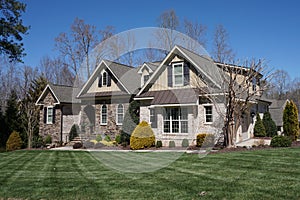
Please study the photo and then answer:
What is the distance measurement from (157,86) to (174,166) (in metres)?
10.7

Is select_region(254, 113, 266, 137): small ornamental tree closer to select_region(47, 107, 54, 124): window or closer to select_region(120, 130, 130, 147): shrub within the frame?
select_region(120, 130, 130, 147): shrub

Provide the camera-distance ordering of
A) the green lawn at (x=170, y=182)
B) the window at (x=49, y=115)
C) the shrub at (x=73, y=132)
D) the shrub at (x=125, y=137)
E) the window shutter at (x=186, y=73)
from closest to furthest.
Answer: the green lawn at (x=170, y=182)
the window shutter at (x=186, y=73)
the shrub at (x=125, y=137)
the shrub at (x=73, y=132)
the window at (x=49, y=115)

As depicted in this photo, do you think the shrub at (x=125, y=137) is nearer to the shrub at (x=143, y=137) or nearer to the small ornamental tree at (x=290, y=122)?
the shrub at (x=143, y=137)

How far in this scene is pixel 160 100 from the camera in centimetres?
1964

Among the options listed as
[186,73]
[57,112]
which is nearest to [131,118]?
[186,73]

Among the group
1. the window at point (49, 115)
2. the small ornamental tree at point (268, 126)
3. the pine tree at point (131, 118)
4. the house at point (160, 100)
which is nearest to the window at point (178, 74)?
the house at point (160, 100)

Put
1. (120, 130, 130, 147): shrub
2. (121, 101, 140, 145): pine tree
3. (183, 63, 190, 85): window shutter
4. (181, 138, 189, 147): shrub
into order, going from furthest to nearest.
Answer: (121, 101, 140, 145): pine tree, (120, 130, 130, 147): shrub, (183, 63, 190, 85): window shutter, (181, 138, 189, 147): shrub

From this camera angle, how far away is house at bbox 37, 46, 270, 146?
1880cm

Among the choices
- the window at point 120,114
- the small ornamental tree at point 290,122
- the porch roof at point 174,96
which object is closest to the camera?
the porch roof at point 174,96

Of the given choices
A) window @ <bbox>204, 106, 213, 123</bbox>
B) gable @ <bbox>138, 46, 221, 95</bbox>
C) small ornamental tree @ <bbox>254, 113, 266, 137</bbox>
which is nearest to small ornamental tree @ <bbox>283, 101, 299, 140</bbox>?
small ornamental tree @ <bbox>254, 113, 266, 137</bbox>

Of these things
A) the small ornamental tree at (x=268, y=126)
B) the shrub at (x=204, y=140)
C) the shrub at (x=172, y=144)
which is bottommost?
the shrub at (x=172, y=144)

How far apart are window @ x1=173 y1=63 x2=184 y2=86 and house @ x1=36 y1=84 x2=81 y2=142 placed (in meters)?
11.1

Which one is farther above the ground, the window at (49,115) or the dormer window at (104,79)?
the dormer window at (104,79)

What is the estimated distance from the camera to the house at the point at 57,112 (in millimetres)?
27078
